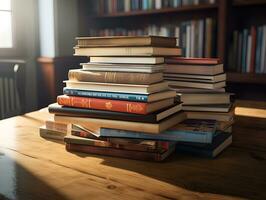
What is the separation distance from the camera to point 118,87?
27.6 inches

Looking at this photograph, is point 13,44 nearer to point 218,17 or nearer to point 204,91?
point 218,17

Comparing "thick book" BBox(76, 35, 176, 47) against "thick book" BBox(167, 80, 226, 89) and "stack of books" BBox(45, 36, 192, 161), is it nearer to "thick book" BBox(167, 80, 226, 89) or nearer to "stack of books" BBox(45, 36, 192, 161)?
"stack of books" BBox(45, 36, 192, 161)

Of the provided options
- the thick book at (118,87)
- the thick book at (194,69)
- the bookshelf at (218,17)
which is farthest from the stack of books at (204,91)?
the bookshelf at (218,17)

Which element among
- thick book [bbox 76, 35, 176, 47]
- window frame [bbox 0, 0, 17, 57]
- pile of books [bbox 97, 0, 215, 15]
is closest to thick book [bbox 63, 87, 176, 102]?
thick book [bbox 76, 35, 176, 47]

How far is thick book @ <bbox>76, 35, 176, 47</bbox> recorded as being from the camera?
0.69 metres

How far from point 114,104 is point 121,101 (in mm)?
16

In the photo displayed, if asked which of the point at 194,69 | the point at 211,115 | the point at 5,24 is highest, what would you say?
the point at 5,24

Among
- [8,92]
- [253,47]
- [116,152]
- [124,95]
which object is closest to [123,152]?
[116,152]

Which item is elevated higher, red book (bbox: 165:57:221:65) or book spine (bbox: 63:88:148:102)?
red book (bbox: 165:57:221:65)

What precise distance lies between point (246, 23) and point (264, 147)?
1687 mm

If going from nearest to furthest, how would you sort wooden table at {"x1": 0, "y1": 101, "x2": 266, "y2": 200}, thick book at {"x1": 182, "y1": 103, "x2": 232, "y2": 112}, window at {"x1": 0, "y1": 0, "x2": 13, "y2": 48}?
wooden table at {"x1": 0, "y1": 101, "x2": 266, "y2": 200}
thick book at {"x1": 182, "y1": 103, "x2": 232, "y2": 112}
window at {"x1": 0, "y1": 0, "x2": 13, "y2": 48}

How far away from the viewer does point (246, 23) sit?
7.49ft

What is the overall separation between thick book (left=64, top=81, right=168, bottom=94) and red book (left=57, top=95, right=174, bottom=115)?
0.08 ft

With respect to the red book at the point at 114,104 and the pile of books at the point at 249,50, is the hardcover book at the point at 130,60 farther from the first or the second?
the pile of books at the point at 249,50
